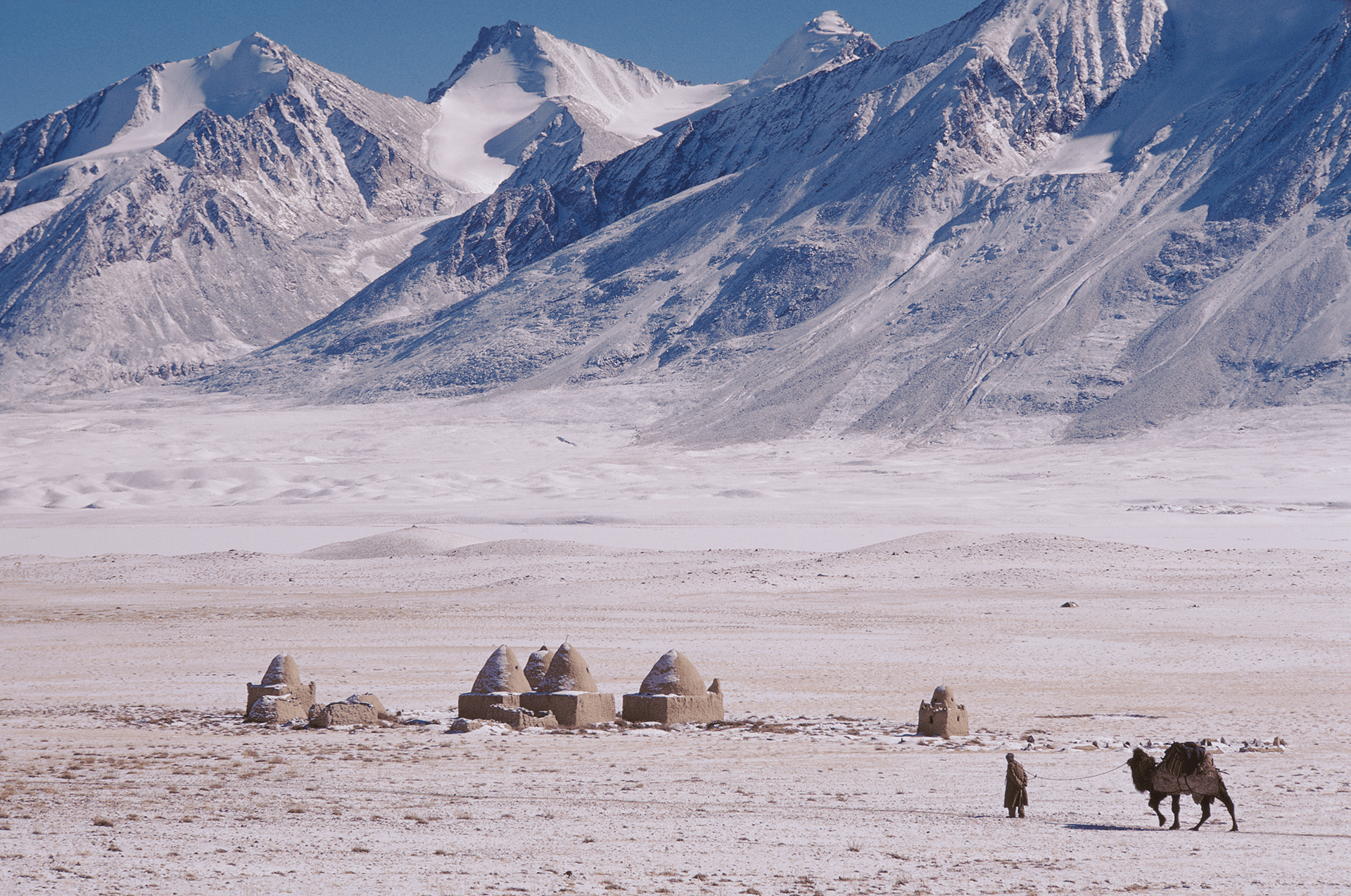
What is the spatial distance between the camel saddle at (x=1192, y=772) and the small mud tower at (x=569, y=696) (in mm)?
8393

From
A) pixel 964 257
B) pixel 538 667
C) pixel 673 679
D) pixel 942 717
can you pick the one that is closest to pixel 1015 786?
pixel 942 717

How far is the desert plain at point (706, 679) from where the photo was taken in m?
11.3

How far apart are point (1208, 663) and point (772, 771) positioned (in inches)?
506

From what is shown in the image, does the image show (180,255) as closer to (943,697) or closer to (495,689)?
(495,689)

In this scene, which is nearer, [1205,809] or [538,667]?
[1205,809]

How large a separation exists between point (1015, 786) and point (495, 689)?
811 cm

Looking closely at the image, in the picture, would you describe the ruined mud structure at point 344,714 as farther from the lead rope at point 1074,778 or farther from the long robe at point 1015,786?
the long robe at point 1015,786

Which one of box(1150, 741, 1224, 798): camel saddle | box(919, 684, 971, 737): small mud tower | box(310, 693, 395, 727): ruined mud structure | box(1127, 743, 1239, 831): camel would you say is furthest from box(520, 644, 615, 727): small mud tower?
box(1150, 741, 1224, 798): camel saddle

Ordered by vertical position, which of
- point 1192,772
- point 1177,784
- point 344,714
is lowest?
point 344,714

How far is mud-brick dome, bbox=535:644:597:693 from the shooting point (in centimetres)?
1866

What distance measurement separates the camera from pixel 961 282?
111812mm

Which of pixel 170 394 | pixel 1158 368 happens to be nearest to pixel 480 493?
pixel 1158 368

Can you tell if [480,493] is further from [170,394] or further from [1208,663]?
[170,394]

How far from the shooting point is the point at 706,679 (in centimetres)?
2334
